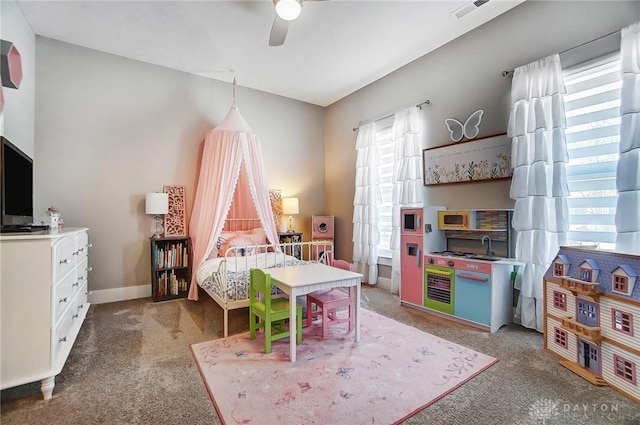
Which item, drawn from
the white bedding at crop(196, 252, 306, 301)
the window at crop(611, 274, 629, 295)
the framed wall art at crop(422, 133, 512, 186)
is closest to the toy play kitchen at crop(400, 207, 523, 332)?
the framed wall art at crop(422, 133, 512, 186)

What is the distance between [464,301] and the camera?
327cm

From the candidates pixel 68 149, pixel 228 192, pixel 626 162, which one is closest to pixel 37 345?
pixel 228 192

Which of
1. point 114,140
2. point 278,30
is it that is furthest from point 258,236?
point 278,30

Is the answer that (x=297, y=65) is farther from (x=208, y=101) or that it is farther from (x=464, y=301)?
(x=464, y=301)

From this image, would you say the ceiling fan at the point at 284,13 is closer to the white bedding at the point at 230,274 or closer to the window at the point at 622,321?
the white bedding at the point at 230,274

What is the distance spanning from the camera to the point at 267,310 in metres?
2.55

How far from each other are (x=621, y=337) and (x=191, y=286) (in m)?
4.36

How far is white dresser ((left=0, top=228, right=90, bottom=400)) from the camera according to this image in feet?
6.01

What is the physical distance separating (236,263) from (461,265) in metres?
2.50

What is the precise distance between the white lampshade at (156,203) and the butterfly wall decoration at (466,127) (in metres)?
4.04

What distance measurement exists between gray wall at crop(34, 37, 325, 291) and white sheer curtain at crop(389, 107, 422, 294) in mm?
2777

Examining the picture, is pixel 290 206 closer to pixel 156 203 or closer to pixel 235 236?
pixel 235 236

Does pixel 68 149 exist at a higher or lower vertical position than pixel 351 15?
lower

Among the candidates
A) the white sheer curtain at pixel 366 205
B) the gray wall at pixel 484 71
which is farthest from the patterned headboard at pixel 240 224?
the gray wall at pixel 484 71
